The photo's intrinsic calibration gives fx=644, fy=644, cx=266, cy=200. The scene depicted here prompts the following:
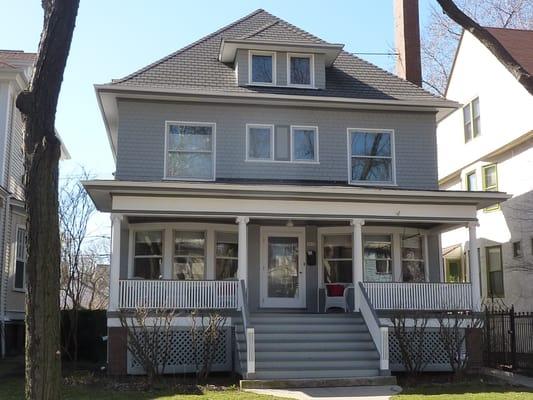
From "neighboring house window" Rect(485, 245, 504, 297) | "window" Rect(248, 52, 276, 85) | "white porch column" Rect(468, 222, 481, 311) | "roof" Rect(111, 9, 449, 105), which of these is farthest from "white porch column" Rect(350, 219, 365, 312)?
"neighboring house window" Rect(485, 245, 504, 297)

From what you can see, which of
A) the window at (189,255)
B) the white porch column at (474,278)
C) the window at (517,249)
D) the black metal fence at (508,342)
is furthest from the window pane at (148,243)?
the window at (517,249)

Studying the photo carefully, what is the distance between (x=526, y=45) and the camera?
20422 mm

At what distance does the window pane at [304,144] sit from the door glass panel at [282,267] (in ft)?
7.12

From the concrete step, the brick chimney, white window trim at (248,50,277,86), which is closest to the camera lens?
the concrete step

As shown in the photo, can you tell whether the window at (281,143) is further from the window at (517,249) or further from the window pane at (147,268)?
the window at (517,249)

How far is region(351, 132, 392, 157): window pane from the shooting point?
55.3 feet

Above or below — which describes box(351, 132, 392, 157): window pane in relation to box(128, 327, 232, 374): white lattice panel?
above

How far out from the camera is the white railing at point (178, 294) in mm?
13766

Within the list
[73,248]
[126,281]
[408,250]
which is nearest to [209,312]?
[126,281]

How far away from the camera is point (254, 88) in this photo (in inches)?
659

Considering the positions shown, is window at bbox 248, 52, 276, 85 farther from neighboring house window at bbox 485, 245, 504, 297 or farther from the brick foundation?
neighboring house window at bbox 485, 245, 504, 297

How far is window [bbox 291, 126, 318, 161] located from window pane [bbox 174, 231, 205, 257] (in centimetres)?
323

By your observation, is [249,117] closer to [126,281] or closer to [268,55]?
[268,55]

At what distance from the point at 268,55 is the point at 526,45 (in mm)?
8842
